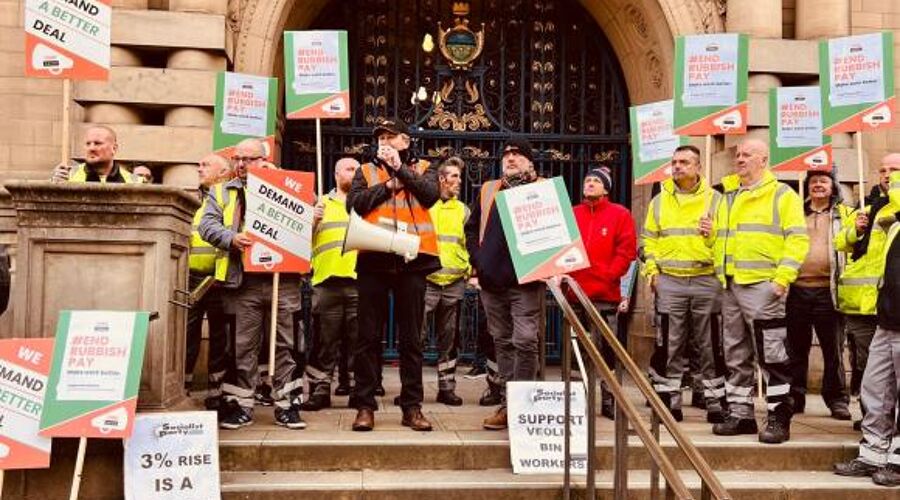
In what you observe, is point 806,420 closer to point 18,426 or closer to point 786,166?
point 786,166

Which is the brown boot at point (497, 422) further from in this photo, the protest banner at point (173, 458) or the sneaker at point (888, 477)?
the sneaker at point (888, 477)

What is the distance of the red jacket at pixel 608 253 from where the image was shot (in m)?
7.20

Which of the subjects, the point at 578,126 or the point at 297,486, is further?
the point at 578,126

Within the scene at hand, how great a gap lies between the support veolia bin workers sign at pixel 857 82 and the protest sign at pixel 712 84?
668mm

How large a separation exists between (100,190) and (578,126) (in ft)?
24.1

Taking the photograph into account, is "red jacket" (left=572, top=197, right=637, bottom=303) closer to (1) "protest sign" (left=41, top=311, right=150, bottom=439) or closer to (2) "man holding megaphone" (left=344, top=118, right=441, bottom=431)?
(2) "man holding megaphone" (left=344, top=118, right=441, bottom=431)

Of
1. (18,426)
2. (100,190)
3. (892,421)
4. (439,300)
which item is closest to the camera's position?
(18,426)

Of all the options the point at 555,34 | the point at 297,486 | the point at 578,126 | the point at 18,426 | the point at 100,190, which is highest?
the point at 555,34

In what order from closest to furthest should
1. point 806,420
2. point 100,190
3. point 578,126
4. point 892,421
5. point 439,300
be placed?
point 100,190
point 892,421
point 806,420
point 439,300
point 578,126

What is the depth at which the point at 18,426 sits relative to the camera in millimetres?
4891

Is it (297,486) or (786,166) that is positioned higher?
(786,166)

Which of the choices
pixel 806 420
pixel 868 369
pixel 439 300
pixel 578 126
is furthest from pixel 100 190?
pixel 578 126

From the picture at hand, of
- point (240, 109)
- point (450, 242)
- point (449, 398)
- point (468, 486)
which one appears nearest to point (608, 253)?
point (450, 242)

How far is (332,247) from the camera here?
712 cm
